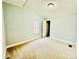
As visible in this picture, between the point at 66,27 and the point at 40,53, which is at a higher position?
the point at 66,27

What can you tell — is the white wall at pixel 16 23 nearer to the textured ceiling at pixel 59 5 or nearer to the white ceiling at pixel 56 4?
the white ceiling at pixel 56 4

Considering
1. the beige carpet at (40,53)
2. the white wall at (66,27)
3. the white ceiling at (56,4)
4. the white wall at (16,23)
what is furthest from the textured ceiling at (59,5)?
the beige carpet at (40,53)

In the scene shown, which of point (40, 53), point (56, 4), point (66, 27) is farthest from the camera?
point (66, 27)

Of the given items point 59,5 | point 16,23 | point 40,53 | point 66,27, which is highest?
point 59,5

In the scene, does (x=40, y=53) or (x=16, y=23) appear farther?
(x=16, y=23)

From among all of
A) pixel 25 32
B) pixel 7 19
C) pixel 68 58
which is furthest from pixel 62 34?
pixel 7 19

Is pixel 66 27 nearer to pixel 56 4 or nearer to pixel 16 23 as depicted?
pixel 56 4

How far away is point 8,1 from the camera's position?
3.43m

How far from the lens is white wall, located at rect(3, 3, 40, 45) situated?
3.42 meters

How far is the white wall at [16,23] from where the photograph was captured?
3424mm

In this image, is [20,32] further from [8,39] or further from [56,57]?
[56,57]

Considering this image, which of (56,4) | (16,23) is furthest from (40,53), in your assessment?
(56,4)

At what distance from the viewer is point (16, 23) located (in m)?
3.89

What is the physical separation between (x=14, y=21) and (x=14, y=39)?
3.02 ft
